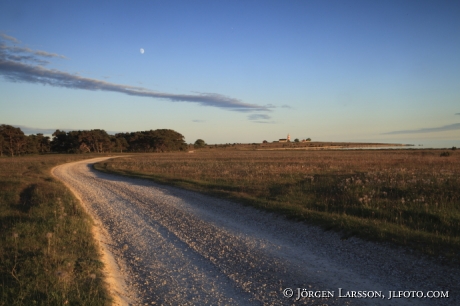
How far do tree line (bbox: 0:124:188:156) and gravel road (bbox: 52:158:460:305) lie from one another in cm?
10041

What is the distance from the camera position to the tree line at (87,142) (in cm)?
9731

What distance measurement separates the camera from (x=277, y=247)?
365 inches

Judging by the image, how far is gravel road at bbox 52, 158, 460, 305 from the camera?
20.9 ft

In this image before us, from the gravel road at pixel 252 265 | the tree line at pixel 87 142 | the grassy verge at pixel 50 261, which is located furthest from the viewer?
the tree line at pixel 87 142

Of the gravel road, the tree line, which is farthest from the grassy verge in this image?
the tree line

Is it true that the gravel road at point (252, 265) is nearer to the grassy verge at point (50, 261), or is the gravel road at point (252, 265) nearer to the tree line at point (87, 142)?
the grassy verge at point (50, 261)

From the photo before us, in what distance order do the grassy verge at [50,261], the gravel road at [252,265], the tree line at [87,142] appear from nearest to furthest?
1. the grassy verge at [50,261]
2. the gravel road at [252,265]
3. the tree line at [87,142]

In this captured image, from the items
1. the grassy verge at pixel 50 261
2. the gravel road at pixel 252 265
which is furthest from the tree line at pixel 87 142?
the gravel road at pixel 252 265

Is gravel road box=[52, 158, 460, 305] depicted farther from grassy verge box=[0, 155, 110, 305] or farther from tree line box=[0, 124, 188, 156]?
tree line box=[0, 124, 188, 156]

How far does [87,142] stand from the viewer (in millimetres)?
115000

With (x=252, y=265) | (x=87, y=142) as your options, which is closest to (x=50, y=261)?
(x=252, y=265)

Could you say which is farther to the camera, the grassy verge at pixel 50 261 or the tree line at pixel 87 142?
the tree line at pixel 87 142

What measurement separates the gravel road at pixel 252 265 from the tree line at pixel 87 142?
100 meters

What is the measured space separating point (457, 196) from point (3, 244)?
53.1 feet
